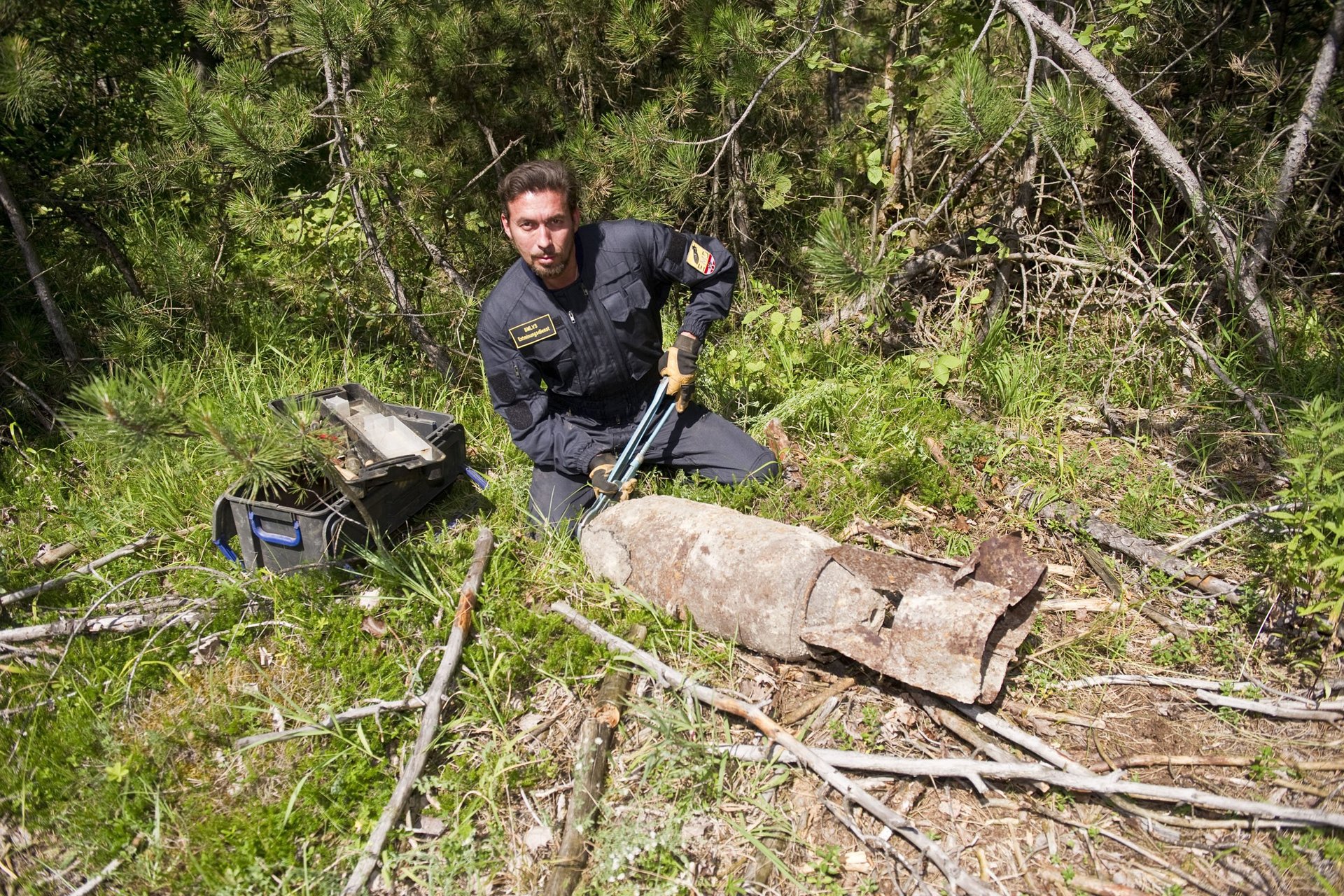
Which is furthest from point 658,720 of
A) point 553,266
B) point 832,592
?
point 553,266

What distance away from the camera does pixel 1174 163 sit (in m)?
3.16

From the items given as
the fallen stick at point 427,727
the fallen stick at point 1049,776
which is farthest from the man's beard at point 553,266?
the fallen stick at point 1049,776

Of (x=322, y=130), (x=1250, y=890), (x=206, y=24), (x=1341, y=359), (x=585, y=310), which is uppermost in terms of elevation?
(x=206, y=24)

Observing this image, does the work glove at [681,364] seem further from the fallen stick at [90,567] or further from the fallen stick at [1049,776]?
the fallen stick at [90,567]

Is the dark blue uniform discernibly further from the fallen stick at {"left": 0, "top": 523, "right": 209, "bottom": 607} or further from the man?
the fallen stick at {"left": 0, "top": 523, "right": 209, "bottom": 607}

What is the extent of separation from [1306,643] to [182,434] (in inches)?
137

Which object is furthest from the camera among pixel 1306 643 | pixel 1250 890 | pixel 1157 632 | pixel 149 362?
pixel 149 362

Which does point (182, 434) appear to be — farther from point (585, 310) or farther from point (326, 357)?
point (326, 357)

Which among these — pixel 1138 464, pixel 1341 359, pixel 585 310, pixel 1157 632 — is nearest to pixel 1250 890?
pixel 1157 632

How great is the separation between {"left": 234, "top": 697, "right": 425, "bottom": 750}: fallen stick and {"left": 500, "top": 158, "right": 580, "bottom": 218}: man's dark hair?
1.83 meters

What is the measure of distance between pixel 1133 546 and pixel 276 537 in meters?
3.15

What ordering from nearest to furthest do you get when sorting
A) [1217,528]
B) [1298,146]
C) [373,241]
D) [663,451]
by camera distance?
[1217,528], [1298,146], [663,451], [373,241]

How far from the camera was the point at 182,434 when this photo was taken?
2273 mm

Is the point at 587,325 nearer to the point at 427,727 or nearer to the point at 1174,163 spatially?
the point at 427,727
